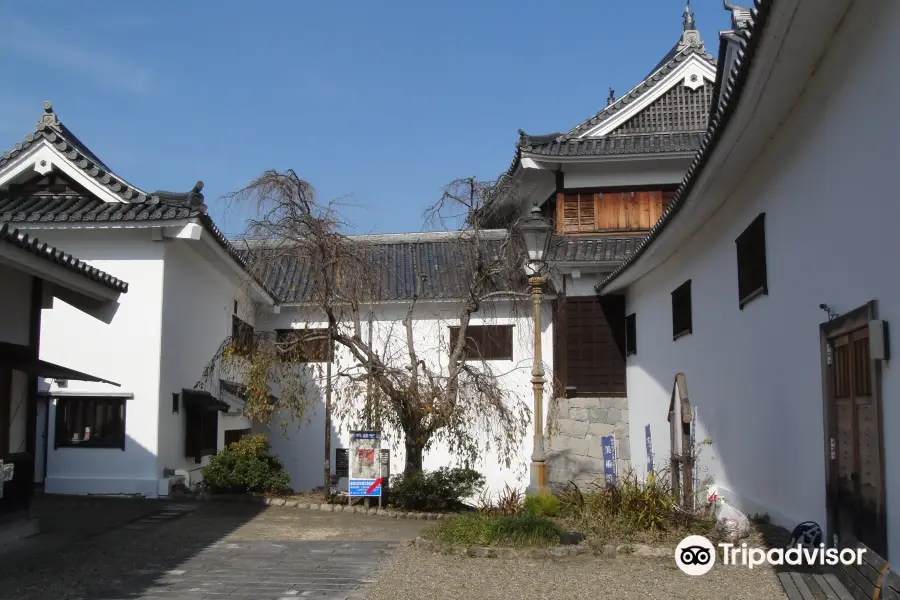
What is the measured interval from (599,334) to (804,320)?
1059 centimetres

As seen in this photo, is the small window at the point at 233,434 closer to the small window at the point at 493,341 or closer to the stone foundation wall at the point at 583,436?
the small window at the point at 493,341

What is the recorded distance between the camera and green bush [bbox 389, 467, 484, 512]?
1429 centimetres

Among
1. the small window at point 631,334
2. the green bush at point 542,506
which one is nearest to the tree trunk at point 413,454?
the green bush at point 542,506

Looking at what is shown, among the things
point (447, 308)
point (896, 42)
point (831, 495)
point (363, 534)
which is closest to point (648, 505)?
point (831, 495)

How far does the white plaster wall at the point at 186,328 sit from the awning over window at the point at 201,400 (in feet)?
0.57

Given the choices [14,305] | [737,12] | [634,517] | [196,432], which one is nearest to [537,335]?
[634,517]

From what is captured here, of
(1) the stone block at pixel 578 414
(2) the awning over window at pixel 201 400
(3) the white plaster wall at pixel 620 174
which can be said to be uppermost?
(3) the white plaster wall at pixel 620 174

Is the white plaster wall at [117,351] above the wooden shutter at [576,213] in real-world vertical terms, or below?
below

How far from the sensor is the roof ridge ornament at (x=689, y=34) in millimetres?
20359

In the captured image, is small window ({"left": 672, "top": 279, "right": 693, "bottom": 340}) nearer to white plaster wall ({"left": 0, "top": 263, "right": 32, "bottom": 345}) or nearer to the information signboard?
the information signboard

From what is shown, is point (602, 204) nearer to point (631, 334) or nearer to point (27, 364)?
point (631, 334)

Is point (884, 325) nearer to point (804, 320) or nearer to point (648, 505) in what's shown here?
point (804, 320)

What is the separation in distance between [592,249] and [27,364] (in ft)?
39.1

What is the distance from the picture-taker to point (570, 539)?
9070 millimetres
